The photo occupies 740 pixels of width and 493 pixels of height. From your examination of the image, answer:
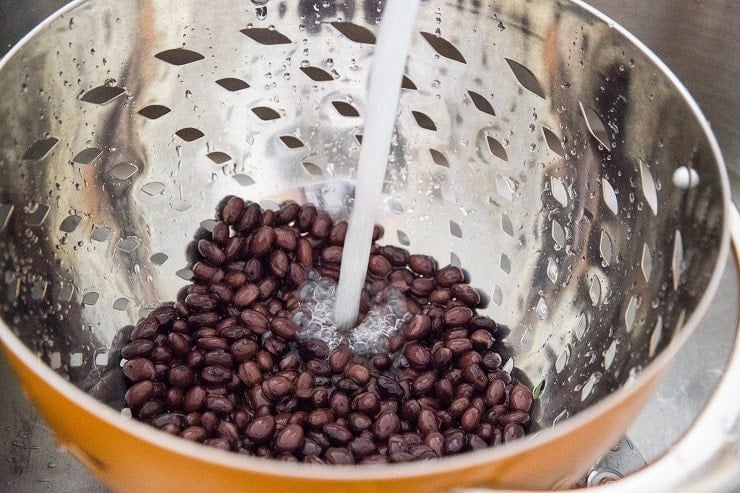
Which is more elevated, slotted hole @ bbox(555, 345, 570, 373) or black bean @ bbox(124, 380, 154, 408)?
slotted hole @ bbox(555, 345, 570, 373)

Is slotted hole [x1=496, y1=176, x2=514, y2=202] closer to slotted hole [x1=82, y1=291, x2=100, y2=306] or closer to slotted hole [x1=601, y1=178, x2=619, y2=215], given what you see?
slotted hole [x1=601, y1=178, x2=619, y2=215]

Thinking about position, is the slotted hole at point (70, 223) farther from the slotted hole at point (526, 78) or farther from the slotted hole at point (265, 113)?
the slotted hole at point (526, 78)

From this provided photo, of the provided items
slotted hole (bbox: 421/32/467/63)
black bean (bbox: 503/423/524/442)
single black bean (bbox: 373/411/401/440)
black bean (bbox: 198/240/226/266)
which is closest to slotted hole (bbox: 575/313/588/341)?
black bean (bbox: 503/423/524/442)

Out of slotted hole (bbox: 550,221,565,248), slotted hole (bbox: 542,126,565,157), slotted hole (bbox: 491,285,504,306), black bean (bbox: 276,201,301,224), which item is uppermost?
slotted hole (bbox: 542,126,565,157)

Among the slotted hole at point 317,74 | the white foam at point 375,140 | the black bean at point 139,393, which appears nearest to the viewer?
the white foam at point 375,140

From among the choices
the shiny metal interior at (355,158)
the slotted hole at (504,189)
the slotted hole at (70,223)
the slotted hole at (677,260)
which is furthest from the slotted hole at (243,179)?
the slotted hole at (677,260)
